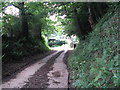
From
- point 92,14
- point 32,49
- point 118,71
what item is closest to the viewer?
point 118,71

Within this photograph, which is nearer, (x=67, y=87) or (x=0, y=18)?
(x=67, y=87)

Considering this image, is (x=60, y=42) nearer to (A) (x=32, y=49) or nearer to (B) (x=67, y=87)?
(A) (x=32, y=49)

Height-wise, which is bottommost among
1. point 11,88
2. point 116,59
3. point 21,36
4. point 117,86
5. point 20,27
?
point 11,88

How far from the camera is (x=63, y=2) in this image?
9336mm

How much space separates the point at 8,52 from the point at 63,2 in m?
5.44

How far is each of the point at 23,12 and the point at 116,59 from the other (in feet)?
37.4

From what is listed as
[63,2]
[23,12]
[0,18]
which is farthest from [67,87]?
[23,12]

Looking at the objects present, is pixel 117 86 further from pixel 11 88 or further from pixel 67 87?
pixel 11 88

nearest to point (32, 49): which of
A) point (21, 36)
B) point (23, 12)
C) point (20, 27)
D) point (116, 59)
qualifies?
point (21, 36)

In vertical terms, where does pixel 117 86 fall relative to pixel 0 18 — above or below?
below

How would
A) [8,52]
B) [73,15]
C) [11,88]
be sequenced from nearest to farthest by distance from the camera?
[11,88]
[8,52]
[73,15]

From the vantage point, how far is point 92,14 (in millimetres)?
9828

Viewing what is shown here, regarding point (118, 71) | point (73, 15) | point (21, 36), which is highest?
point (73, 15)

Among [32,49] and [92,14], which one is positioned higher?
[92,14]
